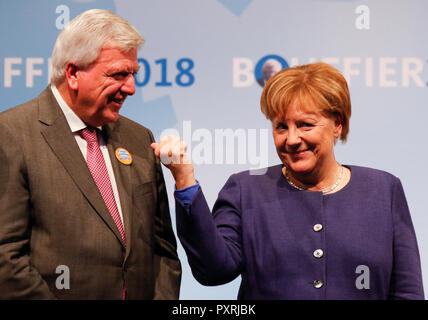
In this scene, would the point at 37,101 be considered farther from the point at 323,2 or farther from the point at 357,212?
the point at 323,2

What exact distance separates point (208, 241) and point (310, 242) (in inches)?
13.7

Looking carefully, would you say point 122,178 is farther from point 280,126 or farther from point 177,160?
point 280,126

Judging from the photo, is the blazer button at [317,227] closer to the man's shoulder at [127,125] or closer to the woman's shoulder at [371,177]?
the woman's shoulder at [371,177]

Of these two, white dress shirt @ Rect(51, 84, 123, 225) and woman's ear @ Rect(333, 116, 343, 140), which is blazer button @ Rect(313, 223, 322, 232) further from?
white dress shirt @ Rect(51, 84, 123, 225)

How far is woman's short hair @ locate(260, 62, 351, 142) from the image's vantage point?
2000mm

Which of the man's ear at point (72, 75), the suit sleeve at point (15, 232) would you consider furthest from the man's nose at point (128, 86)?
A: the suit sleeve at point (15, 232)

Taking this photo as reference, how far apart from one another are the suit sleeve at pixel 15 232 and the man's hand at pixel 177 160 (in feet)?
1.45

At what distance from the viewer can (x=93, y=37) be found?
2078mm

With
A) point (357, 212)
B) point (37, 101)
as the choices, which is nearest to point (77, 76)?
point (37, 101)

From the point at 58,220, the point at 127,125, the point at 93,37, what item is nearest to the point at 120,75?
the point at 93,37

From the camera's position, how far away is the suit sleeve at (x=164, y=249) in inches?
87.6

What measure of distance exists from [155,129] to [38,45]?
2.33 ft

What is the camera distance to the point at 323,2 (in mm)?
3125

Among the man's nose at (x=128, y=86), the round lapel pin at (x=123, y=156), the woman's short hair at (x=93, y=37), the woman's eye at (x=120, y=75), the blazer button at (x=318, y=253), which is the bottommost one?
the blazer button at (x=318, y=253)
